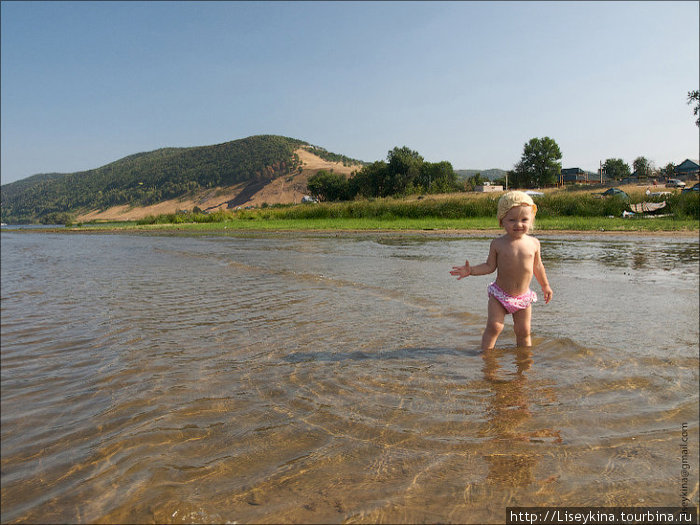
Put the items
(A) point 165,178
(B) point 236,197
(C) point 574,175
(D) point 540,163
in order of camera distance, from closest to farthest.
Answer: (D) point 540,163 < (C) point 574,175 < (B) point 236,197 < (A) point 165,178

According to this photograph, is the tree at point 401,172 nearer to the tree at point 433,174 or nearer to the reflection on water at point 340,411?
the tree at point 433,174

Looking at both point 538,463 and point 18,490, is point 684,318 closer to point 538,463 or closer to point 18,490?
point 538,463

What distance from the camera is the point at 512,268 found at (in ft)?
13.3

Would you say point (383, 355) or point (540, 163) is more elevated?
point (540, 163)

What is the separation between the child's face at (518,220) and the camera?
395 centimetres

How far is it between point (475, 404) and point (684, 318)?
3.77m

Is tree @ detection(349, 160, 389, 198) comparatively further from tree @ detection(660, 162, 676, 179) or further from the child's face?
the child's face

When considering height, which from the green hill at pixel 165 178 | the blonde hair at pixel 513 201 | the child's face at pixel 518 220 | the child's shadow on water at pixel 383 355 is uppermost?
the green hill at pixel 165 178

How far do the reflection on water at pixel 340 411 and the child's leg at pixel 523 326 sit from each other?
0.13 metres

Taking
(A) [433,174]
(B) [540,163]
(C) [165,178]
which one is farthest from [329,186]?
(C) [165,178]

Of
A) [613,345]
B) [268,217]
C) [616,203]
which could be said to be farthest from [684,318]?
[268,217]

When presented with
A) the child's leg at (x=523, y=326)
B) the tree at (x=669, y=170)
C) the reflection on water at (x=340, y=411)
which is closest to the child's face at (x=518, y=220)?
the child's leg at (x=523, y=326)

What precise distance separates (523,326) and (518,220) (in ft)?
3.23

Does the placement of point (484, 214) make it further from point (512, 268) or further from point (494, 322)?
point (494, 322)
